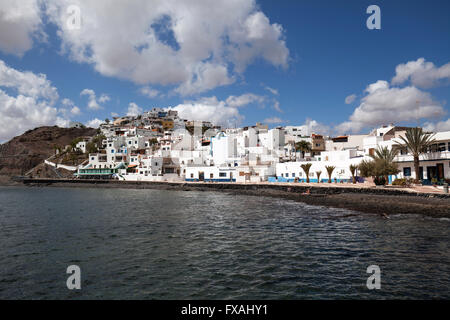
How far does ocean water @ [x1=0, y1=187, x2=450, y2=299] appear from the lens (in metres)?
10.4

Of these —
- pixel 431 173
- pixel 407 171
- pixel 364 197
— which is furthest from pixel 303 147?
pixel 364 197

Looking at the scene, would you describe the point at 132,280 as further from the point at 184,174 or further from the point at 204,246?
the point at 184,174

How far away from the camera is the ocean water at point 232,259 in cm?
1041

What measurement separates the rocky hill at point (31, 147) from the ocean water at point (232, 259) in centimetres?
14205

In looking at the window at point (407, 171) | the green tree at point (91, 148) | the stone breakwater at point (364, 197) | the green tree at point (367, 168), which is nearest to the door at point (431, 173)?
the window at point (407, 171)

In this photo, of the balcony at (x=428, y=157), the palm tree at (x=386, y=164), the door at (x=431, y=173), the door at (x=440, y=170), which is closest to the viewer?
the balcony at (x=428, y=157)

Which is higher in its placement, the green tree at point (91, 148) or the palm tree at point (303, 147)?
the green tree at point (91, 148)

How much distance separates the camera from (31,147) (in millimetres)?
158125

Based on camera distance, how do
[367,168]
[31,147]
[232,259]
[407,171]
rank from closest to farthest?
1. [232,259]
2. [367,168]
3. [407,171]
4. [31,147]

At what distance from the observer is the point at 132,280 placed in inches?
449

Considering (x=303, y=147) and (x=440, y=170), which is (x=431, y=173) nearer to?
(x=440, y=170)

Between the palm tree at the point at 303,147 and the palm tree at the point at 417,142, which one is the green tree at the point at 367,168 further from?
the palm tree at the point at 303,147

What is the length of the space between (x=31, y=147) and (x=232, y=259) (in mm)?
180791

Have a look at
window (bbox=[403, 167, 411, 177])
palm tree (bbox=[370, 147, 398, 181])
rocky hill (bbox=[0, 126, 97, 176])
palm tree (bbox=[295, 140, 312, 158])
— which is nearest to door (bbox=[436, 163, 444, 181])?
window (bbox=[403, 167, 411, 177])
